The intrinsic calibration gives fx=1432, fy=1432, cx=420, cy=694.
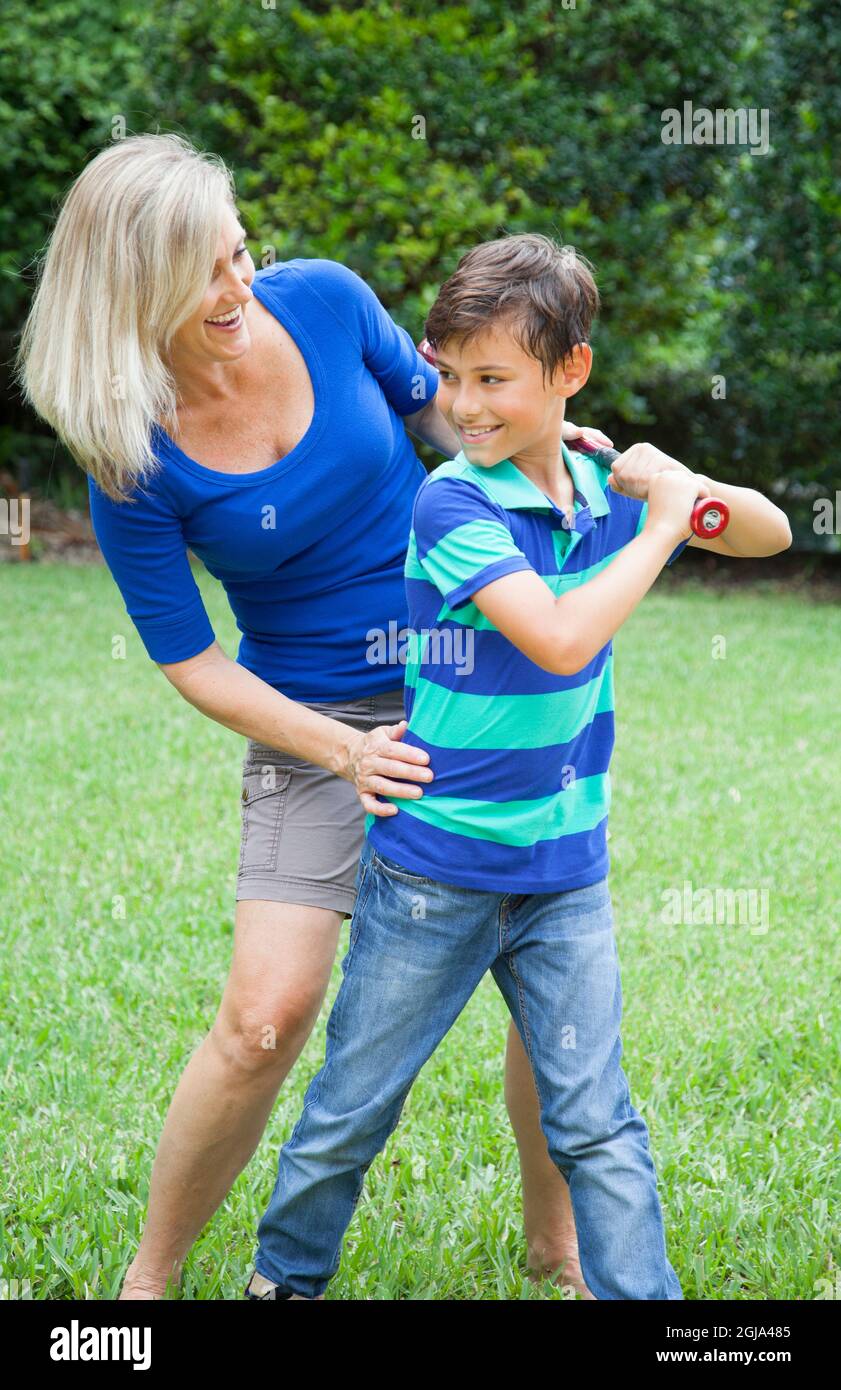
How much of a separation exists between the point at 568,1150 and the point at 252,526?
1.05 m

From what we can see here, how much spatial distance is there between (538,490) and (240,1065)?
3.23ft

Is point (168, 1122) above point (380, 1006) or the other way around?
the other way around

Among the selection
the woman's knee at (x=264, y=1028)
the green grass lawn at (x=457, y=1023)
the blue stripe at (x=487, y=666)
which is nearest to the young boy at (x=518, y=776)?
the blue stripe at (x=487, y=666)

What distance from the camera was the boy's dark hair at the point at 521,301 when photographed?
1.89m

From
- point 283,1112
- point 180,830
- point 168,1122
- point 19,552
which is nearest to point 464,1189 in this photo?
point 283,1112

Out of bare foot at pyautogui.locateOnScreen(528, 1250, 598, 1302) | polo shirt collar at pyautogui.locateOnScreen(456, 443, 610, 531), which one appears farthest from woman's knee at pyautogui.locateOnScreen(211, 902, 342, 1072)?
polo shirt collar at pyautogui.locateOnScreen(456, 443, 610, 531)

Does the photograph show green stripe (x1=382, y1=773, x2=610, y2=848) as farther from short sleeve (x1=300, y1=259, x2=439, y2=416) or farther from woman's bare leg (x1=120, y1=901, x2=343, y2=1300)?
short sleeve (x1=300, y1=259, x2=439, y2=416)

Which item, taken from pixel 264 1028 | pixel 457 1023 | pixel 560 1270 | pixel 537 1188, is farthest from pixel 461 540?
pixel 457 1023

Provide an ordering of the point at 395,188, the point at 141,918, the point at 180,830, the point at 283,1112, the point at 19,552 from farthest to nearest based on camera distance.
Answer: the point at 19,552, the point at 395,188, the point at 180,830, the point at 141,918, the point at 283,1112

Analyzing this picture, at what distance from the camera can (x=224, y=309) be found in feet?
7.12

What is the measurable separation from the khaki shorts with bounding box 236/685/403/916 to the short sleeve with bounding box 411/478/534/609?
0.52m

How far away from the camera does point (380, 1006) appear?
201cm

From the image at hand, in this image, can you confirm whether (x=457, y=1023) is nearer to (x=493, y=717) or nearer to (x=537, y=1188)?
(x=537, y=1188)

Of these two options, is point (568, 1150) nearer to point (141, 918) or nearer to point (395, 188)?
point (141, 918)
